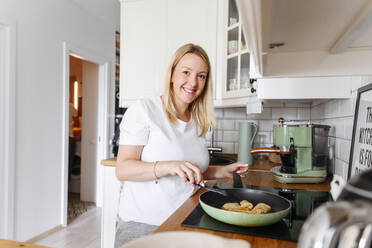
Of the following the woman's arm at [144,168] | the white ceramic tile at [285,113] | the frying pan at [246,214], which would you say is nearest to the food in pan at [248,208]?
the frying pan at [246,214]

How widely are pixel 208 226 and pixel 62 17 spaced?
296 cm

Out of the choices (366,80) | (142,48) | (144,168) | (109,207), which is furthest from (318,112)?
(109,207)

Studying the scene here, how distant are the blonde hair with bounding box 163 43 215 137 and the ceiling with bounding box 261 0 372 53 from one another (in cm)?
58

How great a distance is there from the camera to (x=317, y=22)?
1.76ft

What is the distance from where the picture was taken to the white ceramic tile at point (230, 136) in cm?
252

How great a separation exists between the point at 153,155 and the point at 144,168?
4.2 inches

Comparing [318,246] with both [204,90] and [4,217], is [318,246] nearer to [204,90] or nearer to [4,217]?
[204,90]

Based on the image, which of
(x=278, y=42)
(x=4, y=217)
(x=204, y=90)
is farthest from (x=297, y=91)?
(x=4, y=217)

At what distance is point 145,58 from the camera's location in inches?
96.4

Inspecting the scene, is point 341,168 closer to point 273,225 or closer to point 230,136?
point 273,225

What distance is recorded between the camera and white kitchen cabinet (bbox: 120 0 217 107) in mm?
2266

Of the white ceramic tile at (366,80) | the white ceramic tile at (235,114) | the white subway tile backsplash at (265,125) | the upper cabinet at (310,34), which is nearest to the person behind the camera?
the upper cabinet at (310,34)

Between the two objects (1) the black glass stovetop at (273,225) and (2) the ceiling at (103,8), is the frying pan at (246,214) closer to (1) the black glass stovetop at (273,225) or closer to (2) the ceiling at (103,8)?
(1) the black glass stovetop at (273,225)

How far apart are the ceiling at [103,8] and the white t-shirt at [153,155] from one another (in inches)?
96.7
